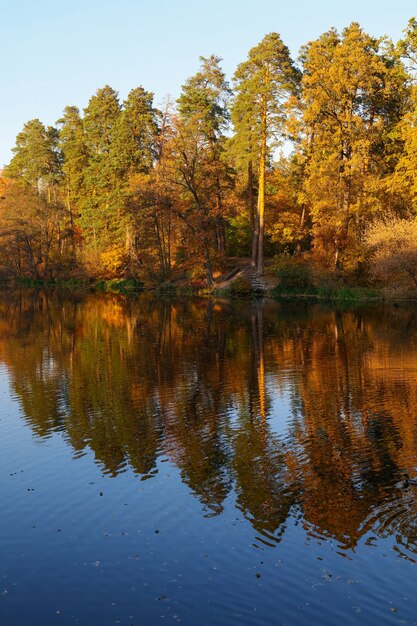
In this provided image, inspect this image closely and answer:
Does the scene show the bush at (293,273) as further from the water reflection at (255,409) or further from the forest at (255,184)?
the water reflection at (255,409)

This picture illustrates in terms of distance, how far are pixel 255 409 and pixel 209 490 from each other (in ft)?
20.5

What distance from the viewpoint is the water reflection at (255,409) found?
38.1 feet

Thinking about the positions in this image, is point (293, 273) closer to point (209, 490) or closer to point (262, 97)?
point (262, 97)

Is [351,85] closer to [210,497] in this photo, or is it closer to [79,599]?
[210,497]

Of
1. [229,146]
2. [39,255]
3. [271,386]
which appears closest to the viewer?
[271,386]

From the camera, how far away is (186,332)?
3522cm

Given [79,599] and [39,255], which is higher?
[39,255]

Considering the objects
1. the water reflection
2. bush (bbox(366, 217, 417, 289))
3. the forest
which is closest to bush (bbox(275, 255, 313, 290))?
the forest

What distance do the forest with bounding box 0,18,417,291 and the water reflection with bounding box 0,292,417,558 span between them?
15.8 metres

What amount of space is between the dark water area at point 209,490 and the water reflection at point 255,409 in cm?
7

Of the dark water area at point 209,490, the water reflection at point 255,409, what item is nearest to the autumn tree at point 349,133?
the water reflection at point 255,409

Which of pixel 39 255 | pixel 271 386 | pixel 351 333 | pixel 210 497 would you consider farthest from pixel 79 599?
pixel 39 255

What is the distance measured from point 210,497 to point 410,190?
40.9 m

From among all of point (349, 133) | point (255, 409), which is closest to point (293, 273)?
point (349, 133)
